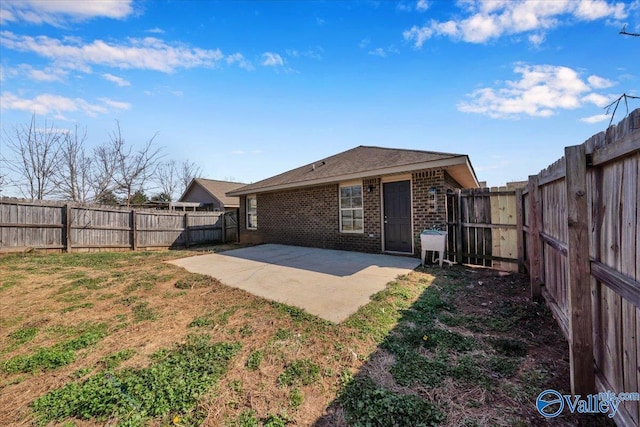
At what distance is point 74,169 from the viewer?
15211 mm

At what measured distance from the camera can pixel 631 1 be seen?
3445 millimetres

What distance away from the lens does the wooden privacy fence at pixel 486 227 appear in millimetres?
5719

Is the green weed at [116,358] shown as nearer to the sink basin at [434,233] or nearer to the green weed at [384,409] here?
the green weed at [384,409]

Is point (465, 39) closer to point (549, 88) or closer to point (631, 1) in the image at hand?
point (549, 88)

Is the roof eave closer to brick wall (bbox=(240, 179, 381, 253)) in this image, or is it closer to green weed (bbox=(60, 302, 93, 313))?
brick wall (bbox=(240, 179, 381, 253))

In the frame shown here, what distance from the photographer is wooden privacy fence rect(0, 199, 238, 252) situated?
824 centimetres

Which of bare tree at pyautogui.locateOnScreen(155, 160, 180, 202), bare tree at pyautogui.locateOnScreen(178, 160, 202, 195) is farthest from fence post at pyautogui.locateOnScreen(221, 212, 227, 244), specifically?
bare tree at pyautogui.locateOnScreen(178, 160, 202, 195)

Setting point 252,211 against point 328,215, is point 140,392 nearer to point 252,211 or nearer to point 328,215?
point 328,215

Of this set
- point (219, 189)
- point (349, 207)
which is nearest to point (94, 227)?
point (349, 207)

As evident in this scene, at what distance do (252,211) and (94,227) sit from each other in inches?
242

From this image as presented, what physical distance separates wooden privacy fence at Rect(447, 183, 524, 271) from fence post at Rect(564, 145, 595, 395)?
13.2ft

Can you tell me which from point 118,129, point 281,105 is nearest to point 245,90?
point 281,105

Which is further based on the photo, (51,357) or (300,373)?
(51,357)

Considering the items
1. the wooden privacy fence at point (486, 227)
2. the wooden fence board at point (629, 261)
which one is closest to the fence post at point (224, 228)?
the wooden privacy fence at point (486, 227)
